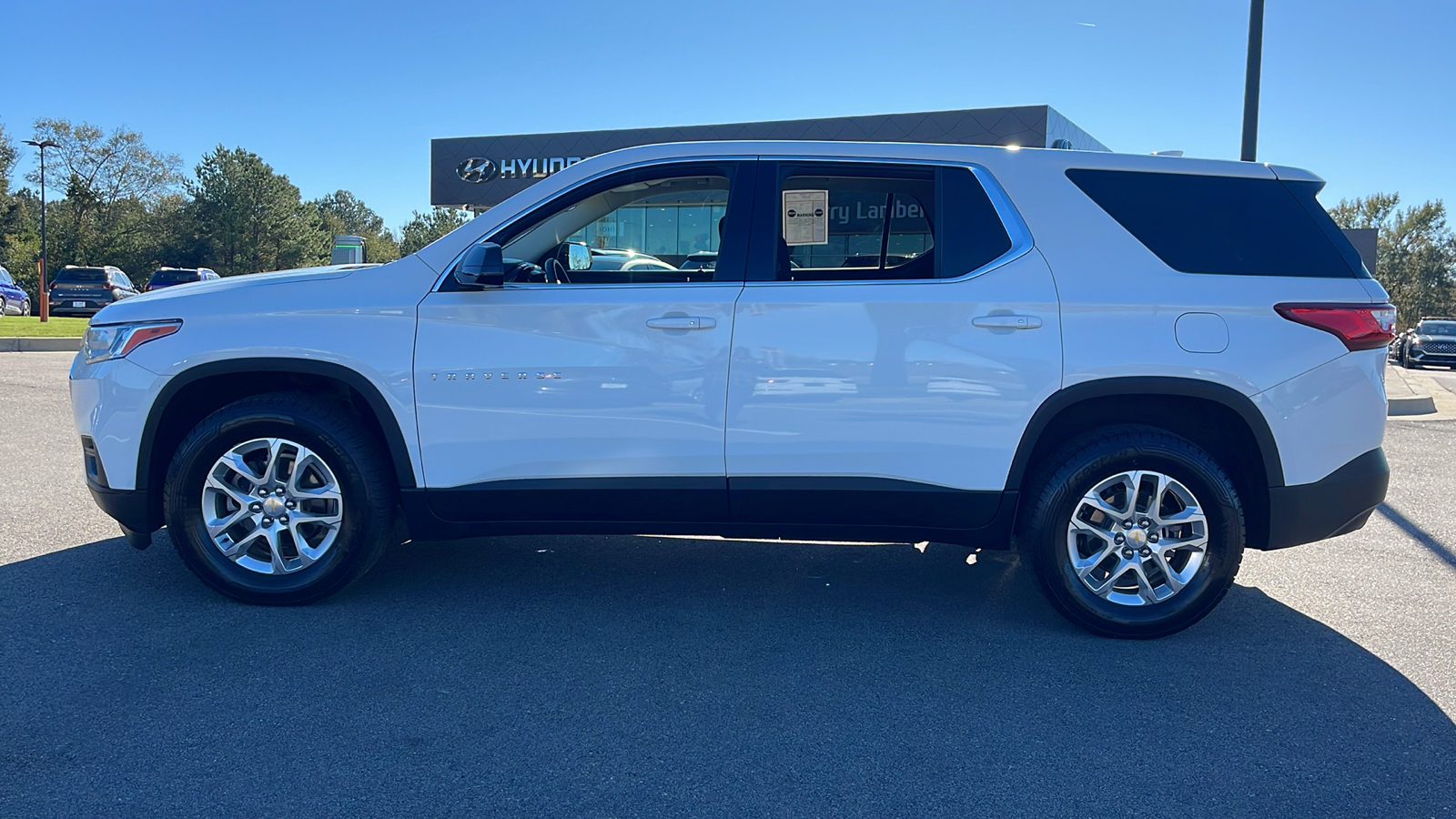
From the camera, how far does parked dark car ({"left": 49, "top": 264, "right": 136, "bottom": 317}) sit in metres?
32.3

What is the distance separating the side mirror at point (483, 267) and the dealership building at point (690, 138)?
1532cm

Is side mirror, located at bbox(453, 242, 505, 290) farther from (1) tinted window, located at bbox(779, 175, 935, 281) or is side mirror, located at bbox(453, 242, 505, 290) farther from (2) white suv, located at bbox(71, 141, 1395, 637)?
(1) tinted window, located at bbox(779, 175, 935, 281)

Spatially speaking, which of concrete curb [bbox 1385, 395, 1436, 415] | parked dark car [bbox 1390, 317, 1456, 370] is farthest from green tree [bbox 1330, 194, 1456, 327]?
concrete curb [bbox 1385, 395, 1436, 415]

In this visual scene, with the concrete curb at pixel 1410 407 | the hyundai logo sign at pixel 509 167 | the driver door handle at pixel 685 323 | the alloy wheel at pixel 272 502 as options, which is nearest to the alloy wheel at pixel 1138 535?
the driver door handle at pixel 685 323

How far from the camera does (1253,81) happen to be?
10.5 metres

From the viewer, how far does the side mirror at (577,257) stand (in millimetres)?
4371

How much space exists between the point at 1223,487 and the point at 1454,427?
9378 millimetres

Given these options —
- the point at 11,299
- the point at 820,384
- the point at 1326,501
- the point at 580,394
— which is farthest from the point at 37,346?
the point at 1326,501

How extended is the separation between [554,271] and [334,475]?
1203mm

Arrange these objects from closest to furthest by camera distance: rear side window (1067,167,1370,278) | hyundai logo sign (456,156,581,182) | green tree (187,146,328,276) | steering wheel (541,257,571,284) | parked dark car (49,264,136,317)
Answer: rear side window (1067,167,1370,278)
steering wheel (541,257,571,284)
hyundai logo sign (456,156,581,182)
parked dark car (49,264,136,317)
green tree (187,146,328,276)

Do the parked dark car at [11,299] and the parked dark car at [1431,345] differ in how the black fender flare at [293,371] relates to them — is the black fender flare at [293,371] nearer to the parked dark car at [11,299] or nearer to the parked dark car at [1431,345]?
the parked dark car at [1431,345]

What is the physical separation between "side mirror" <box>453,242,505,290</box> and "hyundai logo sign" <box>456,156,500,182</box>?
86.4ft

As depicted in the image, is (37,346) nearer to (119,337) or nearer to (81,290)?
(119,337)

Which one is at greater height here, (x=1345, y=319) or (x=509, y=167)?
(x=509, y=167)
